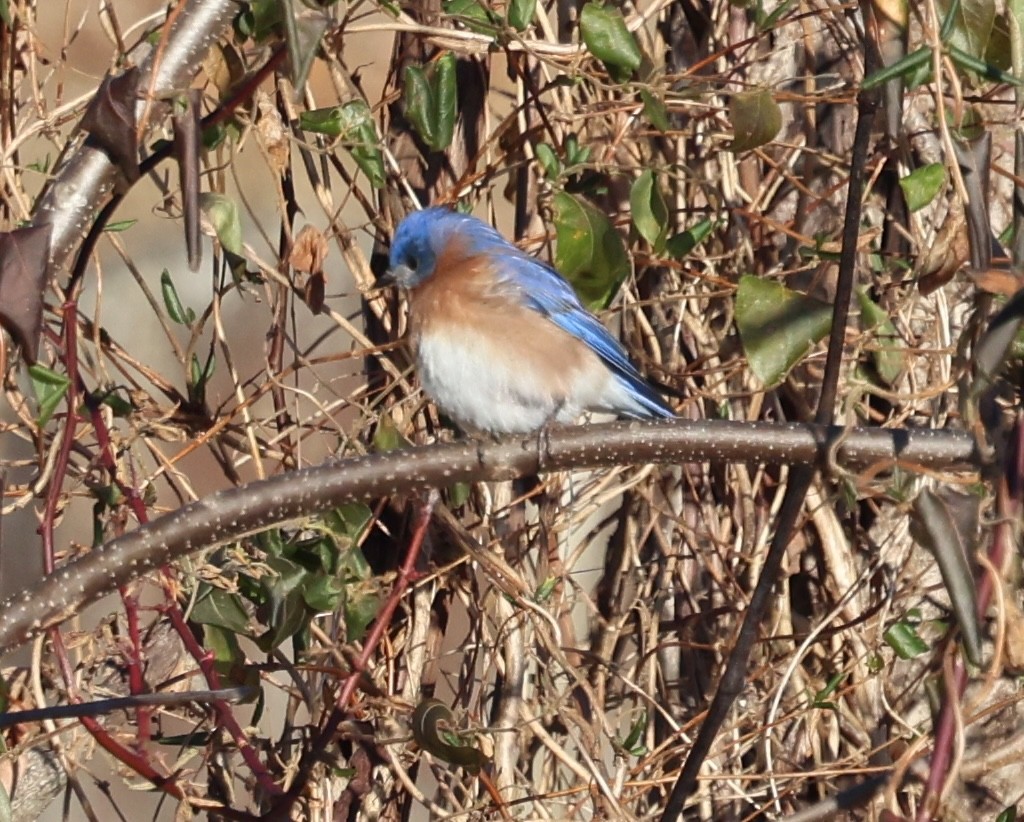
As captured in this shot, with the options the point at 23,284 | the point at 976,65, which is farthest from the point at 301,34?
the point at 976,65

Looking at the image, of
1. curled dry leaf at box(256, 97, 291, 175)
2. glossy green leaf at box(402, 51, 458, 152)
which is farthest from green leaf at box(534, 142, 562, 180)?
curled dry leaf at box(256, 97, 291, 175)

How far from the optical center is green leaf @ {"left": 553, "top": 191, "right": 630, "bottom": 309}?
295 cm

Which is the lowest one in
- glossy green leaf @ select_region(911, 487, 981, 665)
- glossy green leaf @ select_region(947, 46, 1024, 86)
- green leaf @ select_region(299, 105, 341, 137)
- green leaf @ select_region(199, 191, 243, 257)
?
glossy green leaf @ select_region(911, 487, 981, 665)

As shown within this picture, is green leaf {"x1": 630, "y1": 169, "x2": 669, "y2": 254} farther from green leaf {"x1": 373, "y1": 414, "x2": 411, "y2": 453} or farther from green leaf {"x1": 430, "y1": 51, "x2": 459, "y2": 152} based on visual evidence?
green leaf {"x1": 373, "y1": 414, "x2": 411, "y2": 453}

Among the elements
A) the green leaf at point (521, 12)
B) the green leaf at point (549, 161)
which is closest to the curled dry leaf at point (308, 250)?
the green leaf at point (549, 161)

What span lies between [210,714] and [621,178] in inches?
65.8

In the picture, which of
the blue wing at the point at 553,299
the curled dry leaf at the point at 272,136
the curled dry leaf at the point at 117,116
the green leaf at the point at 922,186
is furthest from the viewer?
the blue wing at the point at 553,299

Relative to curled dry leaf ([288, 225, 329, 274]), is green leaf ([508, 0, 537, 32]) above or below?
above

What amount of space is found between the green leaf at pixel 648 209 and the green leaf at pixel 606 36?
0.26 m

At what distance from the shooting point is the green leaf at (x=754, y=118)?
111 inches

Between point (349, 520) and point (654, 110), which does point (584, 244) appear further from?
point (349, 520)

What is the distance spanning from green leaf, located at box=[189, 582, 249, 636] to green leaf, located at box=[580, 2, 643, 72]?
141 cm

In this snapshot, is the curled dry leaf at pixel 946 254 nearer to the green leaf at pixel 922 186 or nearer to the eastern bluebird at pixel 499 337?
the green leaf at pixel 922 186

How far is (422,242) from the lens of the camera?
3.31m
